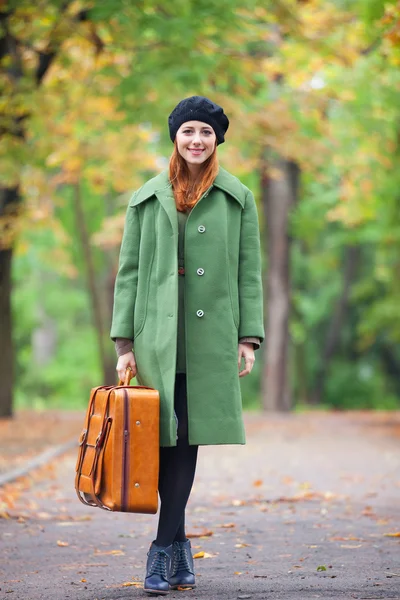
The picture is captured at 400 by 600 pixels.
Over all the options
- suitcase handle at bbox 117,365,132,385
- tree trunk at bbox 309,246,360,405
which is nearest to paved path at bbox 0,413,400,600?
suitcase handle at bbox 117,365,132,385

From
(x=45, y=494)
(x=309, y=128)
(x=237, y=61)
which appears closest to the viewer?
(x=45, y=494)

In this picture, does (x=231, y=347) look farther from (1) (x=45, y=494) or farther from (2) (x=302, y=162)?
(2) (x=302, y=162)

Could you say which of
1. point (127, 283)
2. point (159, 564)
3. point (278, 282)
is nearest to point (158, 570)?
point (159, 564)

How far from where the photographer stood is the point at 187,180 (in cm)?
550

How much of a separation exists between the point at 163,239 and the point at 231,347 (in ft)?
1.95

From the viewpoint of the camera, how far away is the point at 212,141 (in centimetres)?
543

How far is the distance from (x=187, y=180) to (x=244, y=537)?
105 inches

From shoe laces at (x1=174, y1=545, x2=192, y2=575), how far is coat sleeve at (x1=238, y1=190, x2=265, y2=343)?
1.06 m

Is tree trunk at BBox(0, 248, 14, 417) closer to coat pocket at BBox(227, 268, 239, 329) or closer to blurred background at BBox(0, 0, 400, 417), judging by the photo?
blurred background at BBox(0, 0, 400, 417)

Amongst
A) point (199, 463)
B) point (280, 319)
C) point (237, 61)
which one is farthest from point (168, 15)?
point (280, 319)

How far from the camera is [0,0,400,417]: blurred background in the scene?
13.8m

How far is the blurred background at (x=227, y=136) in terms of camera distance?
1384 cm

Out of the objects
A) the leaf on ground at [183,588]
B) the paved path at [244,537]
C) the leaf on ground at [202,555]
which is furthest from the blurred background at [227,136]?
the leaf on ground at [183,588]

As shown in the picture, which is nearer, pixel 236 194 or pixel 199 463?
pixel 236 194
